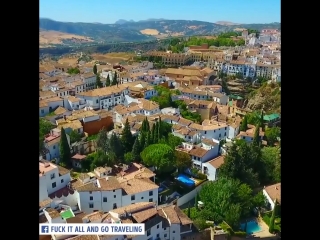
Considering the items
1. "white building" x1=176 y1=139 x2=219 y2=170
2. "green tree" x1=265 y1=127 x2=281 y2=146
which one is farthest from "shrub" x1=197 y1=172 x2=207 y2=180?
"green tree" x1=265 y1=127 x2=281 y2=146

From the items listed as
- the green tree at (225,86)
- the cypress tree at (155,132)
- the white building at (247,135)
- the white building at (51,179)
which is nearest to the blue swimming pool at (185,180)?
the cypress tree at (155,132)

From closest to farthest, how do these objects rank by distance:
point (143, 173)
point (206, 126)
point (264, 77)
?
point (143, 173)
point (206, 126)
point (264, 77)

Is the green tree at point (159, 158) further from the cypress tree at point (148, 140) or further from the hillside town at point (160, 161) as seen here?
the cypress tree at point (148, 140)

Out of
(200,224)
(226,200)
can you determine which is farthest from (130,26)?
(200,224)

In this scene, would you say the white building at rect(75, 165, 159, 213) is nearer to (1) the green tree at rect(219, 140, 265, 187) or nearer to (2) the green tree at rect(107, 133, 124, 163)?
(2) the green tree at rect(107, 133, 124, 163)

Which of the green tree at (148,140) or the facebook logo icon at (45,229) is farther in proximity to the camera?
the green tree at (148,140)

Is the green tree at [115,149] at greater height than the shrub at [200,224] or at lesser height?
greater

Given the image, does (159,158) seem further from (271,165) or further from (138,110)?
(138,110)
